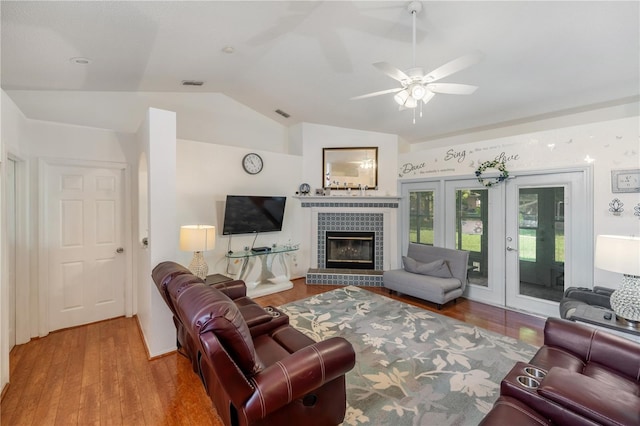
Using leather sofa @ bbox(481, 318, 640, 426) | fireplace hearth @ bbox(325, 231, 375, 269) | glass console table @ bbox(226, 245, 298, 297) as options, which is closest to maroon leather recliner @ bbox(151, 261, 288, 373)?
leather sofa @ bbox(481, 318, 640, 426)

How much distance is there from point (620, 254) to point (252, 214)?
14.5 ft

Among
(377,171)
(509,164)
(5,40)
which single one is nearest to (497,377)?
(509,164)

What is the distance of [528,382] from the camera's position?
1537 millimetres

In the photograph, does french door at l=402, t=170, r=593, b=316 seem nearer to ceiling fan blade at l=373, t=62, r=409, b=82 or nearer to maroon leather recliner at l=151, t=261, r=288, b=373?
ceiling fan blade at l=373, t=62, r=409, b=82

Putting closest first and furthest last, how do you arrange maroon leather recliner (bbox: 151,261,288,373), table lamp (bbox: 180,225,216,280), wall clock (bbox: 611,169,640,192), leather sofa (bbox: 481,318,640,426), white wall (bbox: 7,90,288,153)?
leather sofa (bbox: 481,318,640,426) < maroon leather recliner (bbox: 151,261,288,373) < table lamp (bbox: 180,225,216,280) < wall clock (bbox: 611,169,640,192) < white wall (bbox: 7,90,288,153)

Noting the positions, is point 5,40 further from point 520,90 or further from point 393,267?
point 393,267

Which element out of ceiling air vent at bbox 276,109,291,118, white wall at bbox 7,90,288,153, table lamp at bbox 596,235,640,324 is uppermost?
ceiling air vent at bbox 276,109,291,118

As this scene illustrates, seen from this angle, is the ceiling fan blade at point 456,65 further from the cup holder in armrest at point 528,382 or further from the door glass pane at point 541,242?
the door glass pane at point 541,242

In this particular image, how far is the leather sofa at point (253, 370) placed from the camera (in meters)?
1.38

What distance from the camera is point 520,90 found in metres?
3.64

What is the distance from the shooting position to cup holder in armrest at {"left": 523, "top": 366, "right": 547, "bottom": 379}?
5.25ft

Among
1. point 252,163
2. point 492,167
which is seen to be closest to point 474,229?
point 492,167

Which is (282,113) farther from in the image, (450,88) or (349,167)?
(450,88)

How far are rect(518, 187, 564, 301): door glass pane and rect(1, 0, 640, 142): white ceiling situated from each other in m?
1.34
